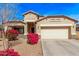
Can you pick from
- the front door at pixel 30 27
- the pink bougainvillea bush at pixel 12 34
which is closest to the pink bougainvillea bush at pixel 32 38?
the front door at pixel 30 27

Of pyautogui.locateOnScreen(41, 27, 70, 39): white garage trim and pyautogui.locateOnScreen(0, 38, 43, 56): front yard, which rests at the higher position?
pyautogui.locateOnScreen(41, 27, 70, 39): white garage trim

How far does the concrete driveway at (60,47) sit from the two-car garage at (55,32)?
40 cm

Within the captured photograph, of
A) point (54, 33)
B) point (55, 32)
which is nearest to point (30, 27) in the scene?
point (54, 33)

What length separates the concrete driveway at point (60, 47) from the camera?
14.5m

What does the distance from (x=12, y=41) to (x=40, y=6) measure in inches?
129

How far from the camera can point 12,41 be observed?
16922 millimetres

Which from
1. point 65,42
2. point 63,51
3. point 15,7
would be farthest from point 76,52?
point 15,7

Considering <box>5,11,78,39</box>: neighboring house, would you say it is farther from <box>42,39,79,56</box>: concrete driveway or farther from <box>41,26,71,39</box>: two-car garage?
<box>42,39,79,56</box>: concrete driveway

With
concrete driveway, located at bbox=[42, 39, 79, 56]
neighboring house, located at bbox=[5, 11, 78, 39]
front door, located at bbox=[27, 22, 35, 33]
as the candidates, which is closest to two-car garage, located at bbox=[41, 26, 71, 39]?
neighboring house, located at bbox=[5, 11, 78, 39]

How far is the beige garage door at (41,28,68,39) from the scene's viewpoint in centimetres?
1750

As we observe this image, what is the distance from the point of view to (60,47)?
16141 mm

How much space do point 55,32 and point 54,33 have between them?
0.48 ft

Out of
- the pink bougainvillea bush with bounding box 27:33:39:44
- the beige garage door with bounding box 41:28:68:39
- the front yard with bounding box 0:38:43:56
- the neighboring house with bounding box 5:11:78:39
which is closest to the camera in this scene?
the front yard with bounding box 0:38:43:56

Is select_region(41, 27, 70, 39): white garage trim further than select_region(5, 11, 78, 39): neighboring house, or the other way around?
select_region(41, 27, 70, 39): white garage trim
